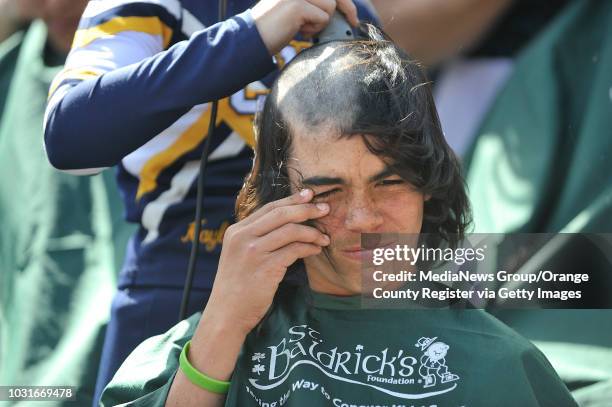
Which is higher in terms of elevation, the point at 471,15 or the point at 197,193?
the point at 471,15

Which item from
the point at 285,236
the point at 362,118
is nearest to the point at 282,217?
the point at 285,236

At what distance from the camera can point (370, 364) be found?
4.11 ft

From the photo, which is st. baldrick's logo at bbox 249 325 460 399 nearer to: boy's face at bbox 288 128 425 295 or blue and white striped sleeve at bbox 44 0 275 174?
boy's face at bbox 288 128 425 295

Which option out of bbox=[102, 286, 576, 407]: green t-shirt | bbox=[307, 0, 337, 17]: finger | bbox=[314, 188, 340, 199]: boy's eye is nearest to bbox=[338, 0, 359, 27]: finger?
bbox=[307, 0, 337, 17]: finger

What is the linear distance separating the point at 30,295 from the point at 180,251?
0.76 m

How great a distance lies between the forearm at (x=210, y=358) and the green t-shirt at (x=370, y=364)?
0.09 feet

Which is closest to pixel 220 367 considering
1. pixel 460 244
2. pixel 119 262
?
pixel 460 244

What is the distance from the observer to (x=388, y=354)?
4.15 ft

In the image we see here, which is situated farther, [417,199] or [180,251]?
[180,251]

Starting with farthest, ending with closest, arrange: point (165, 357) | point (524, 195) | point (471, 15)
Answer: point (471, 15)
point (524, 195)
point (165, 357)

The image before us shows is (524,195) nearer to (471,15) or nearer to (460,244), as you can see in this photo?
(471,15)

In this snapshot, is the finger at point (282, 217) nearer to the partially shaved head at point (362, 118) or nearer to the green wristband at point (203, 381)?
the partially shaved head at point (362, 118)

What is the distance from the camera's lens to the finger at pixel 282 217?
1.18 m

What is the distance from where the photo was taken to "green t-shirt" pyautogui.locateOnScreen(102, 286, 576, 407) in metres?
1.22
